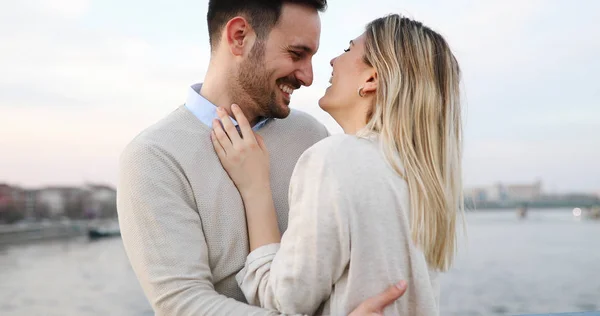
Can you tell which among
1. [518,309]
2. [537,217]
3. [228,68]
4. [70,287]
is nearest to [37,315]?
[70,287]

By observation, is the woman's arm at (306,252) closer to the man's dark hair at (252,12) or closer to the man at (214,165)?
the man at (214,165)

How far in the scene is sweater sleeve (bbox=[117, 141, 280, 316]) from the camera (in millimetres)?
1268

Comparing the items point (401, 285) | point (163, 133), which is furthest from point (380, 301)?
point (163, 133)

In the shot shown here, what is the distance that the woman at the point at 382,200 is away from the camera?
1140 millimetres

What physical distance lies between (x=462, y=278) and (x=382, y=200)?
3038cm

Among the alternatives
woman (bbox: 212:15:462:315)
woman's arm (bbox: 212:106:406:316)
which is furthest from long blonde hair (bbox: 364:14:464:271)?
woman's arm (bbox: 212:106:406:316)

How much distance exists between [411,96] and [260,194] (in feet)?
1.28

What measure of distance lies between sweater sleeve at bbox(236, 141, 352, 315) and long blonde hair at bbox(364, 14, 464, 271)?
→ 0.12 metres

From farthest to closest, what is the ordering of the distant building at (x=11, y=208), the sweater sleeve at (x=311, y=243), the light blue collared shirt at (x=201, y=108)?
1. the distant building at (x=11, y=208)
2. the light blue collared shirt at (x=201, y=108)
3. the sweater sleeve at (x=311, y=243)

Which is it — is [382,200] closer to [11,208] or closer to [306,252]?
[306,252]

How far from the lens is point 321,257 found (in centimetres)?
114

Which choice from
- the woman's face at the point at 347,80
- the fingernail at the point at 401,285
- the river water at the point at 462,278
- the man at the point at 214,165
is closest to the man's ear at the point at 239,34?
the man at the point at 214,165

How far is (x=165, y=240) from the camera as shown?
1.29 metres

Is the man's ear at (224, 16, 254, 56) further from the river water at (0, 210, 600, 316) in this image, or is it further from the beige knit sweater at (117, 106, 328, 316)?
the river water at (0, 210, 600, 316)
